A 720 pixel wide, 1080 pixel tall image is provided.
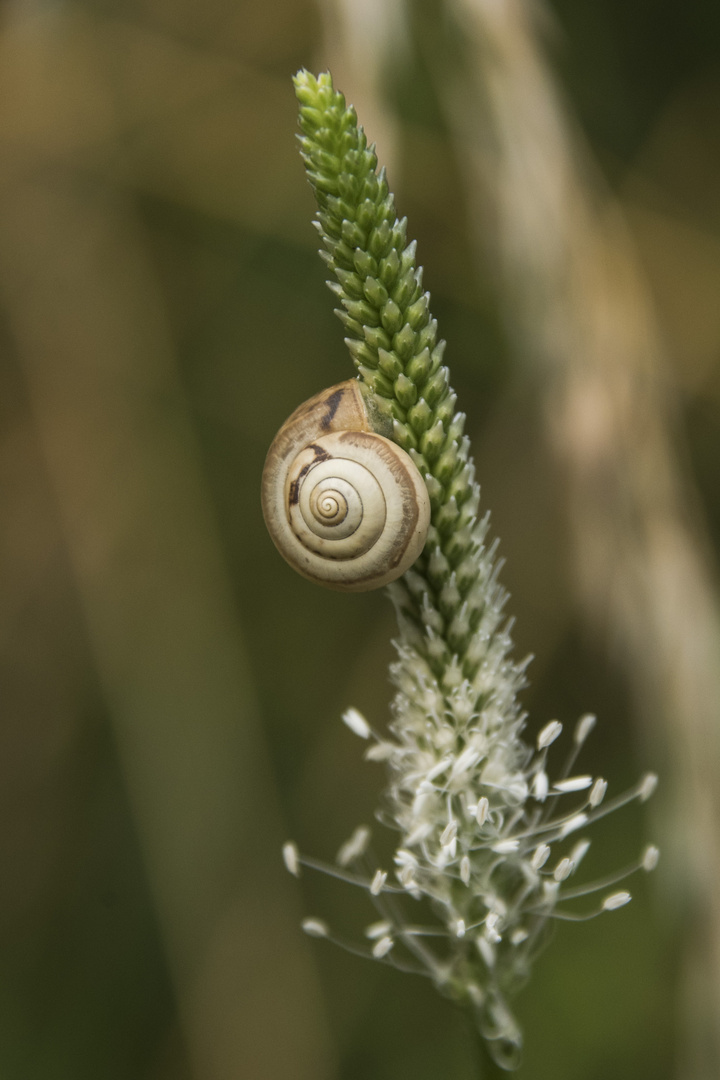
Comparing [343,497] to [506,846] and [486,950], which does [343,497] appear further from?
[486,950]

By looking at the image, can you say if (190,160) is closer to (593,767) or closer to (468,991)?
(593,767)

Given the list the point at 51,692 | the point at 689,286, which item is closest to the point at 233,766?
the point at 51,692

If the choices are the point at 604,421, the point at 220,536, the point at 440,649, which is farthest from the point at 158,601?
the point at 440,649

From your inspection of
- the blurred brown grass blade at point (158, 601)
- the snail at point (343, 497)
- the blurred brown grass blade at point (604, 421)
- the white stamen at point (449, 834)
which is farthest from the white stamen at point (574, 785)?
the blurred brown grass blade at point (158, 601)

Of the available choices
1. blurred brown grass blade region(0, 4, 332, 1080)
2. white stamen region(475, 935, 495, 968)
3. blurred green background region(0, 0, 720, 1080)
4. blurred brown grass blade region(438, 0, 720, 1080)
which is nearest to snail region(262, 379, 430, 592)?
white stamen region(475, 935, 495, 968)

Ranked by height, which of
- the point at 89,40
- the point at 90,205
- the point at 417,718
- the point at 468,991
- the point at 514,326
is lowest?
the point at 468,991

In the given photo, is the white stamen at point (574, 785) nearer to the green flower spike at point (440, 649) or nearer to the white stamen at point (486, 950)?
the green flower spike at point (440, 649)

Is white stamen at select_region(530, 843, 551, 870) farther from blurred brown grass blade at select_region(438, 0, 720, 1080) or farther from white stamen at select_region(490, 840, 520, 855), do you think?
blurred brown grass blade at select_region(438, 0, 720, 1080)
